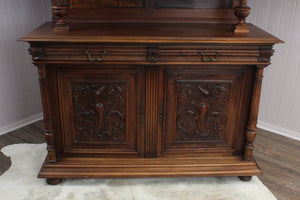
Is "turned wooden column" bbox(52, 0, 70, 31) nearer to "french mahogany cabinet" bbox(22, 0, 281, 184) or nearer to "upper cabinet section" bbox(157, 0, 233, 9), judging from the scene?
"french mahogany cabinet" bbox(22, 0, 281, 184)

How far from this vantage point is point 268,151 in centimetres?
274

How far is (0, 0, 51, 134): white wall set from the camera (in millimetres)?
2777

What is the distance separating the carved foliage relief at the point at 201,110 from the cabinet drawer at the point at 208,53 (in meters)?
0.19

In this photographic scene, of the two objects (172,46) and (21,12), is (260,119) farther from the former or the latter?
(21,12)

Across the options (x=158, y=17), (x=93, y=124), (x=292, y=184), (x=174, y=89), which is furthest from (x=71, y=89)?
(x=292, y=184)

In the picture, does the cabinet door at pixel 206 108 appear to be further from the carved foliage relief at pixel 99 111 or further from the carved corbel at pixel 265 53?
the carved foliage relief at pixel 99 111

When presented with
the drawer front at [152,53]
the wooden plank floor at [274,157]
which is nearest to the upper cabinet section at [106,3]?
the drawer front at [152,53]

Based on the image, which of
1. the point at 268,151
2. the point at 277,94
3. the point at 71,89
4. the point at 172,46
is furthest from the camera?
the point at 277,94


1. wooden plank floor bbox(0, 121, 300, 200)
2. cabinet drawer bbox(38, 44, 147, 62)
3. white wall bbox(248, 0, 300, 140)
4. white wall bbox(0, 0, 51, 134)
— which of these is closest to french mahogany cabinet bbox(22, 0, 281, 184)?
cabinet drawer bbox(38, 44, 147, 62)

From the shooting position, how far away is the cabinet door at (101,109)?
210cm

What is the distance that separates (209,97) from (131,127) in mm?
587

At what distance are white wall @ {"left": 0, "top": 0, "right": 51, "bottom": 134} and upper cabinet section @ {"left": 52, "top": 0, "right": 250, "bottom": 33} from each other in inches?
27.4

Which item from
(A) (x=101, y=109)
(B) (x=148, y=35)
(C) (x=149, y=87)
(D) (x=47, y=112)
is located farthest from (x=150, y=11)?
(D) (x=47, y=112)

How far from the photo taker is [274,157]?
2.65 metres
